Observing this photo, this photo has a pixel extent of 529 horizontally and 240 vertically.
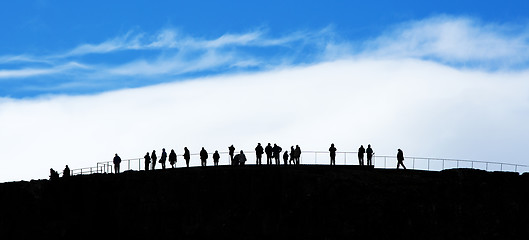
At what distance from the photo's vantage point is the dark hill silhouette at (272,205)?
226 feet

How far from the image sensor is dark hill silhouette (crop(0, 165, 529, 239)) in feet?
226

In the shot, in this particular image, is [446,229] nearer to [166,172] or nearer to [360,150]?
[360,150]

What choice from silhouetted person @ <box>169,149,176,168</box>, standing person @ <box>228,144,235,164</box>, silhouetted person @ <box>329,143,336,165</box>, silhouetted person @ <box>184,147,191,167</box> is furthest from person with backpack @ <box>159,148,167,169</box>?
silhouetted person @ <box>329,143,336,165</box>

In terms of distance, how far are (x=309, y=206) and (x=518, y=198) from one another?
13407mm

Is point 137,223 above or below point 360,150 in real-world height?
below

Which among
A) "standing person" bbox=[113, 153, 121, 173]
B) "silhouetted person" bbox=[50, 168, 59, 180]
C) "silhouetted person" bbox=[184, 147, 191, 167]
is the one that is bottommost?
"silhouetted person" bbox=[50, 168, 59, 180]

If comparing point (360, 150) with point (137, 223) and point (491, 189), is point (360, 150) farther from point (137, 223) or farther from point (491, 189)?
point (137, 223)

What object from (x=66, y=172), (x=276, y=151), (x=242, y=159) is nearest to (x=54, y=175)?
(x=66, y=172)

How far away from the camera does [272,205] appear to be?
229 ft

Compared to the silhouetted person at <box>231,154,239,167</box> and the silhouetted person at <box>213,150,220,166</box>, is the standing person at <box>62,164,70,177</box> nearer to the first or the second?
the silhouetted person at <box>213,150,220,166</box>

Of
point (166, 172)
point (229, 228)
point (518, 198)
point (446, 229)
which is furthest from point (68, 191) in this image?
point (518, 198)

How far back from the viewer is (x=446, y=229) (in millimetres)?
69062

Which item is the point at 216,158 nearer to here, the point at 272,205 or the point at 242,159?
the point at 242,159

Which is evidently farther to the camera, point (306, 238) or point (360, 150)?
point (360, 150)
